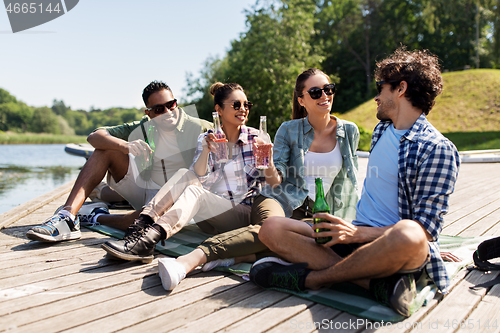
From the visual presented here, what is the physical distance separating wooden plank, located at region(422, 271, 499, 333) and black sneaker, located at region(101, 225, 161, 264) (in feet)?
5.91

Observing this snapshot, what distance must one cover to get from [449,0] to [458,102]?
854cm

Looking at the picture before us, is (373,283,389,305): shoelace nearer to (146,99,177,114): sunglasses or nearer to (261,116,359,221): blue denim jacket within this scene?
(261,116,359,221): blue denim jacket

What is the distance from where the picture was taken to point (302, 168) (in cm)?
313

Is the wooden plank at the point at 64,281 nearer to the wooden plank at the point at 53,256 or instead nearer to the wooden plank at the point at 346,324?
the wooden plank at the point at 53,256

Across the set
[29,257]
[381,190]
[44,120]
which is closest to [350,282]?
[381,190]

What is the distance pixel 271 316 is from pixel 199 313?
14.9 inches

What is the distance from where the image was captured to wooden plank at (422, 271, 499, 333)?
1805mm

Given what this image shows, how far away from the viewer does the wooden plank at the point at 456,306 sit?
1.80m

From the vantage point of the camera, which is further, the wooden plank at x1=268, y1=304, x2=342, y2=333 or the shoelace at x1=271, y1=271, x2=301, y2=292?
the shoelace at x1=271, y1=271, x2=301, y2=292

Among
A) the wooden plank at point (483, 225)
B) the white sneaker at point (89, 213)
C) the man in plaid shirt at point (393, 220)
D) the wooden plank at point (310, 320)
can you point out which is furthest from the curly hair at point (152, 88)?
the wooden plank at point (483, 225)

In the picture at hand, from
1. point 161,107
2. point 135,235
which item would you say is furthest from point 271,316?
point 161,107

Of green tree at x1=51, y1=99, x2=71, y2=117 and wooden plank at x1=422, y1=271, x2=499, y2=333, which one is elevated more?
green tree at x1=51, y1=99, x2=71, y2=117

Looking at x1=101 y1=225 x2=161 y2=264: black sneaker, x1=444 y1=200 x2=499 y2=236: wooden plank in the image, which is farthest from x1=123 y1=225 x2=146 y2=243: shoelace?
x1=444 y1=200 x2=499 y2=236: wooden plank

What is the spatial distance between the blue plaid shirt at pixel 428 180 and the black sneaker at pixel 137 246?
1.70 meters
